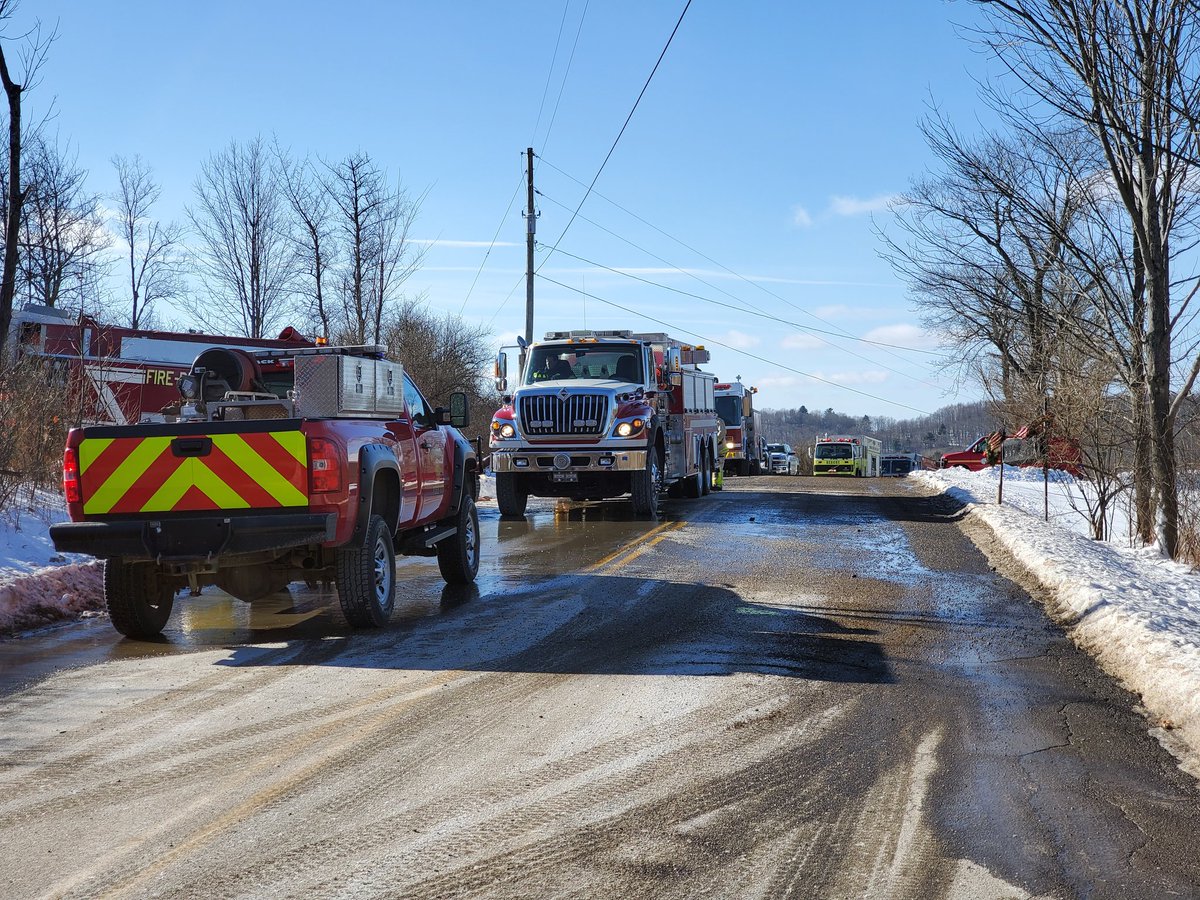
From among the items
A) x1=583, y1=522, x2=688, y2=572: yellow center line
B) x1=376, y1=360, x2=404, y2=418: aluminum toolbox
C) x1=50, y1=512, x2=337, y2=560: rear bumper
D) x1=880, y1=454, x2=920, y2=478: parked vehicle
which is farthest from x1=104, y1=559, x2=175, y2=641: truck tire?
x1=880, y1=454, x2=920, y2=478: parked vehicle

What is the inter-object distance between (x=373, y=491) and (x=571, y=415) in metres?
9.01

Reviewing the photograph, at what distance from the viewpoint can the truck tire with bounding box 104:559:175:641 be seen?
7.86 m

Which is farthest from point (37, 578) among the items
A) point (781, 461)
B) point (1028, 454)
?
point (781, 461)

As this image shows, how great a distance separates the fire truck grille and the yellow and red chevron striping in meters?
9.92

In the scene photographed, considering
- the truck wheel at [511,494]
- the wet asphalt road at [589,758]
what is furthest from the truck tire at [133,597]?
the truck wheel at [511,494]

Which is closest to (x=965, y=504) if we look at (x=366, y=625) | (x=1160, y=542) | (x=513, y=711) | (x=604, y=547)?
(x=1160, y=542)

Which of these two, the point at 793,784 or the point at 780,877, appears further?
the point at 793,784

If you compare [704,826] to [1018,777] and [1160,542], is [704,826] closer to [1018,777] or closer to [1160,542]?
[1018,777]

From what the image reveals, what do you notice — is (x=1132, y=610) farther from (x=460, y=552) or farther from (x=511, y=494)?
(x=511, y=494)

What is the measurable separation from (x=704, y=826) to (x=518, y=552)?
9.46 m

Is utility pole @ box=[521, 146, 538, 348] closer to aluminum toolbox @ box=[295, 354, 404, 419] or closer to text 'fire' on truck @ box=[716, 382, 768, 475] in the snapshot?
text 'fire' on truck @ box=[716, 382, 768, 475]

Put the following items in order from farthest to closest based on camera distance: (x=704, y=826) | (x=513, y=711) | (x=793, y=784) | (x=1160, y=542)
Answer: (x=1160, y=542) < (x=513, y=711) < (x=793, y=784) < (x=704, y=826)

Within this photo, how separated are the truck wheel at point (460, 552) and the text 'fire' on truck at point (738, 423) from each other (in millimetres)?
27733

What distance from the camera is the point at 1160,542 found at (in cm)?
1327
